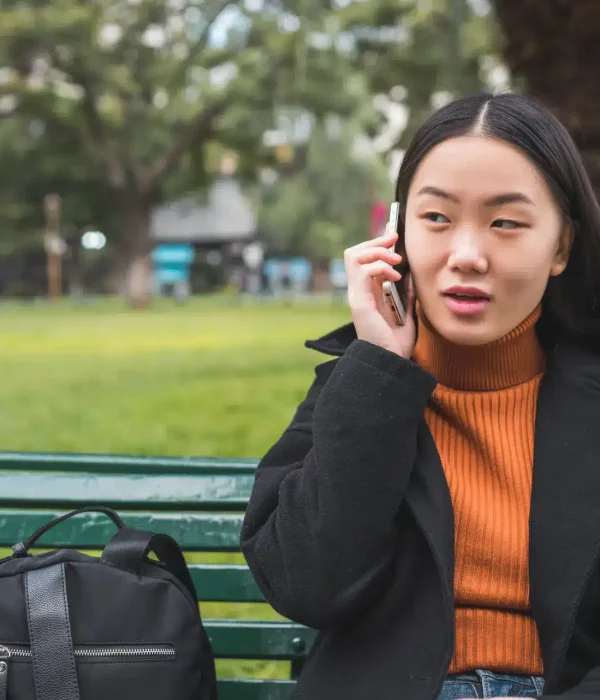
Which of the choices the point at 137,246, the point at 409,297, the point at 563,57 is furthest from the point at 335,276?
the point at 409,297

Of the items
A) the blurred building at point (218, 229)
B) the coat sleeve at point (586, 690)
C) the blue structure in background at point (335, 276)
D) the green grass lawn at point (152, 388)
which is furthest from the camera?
the blue structure in background at point (335, 276)

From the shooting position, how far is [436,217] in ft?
5.03

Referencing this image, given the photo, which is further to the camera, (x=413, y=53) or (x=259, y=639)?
(x=413, y=53)

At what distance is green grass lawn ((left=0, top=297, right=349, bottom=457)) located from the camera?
6.45 metres

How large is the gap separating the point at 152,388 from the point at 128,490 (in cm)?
727

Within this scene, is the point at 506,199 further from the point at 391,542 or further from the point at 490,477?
the point at 391,542

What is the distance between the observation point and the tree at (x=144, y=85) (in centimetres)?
2302

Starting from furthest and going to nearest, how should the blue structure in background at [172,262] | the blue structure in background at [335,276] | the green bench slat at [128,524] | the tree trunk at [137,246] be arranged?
the blue structure in background at [335,276], the blue structure in background at [172,262], the tree trunk at [137,246], the green bench slat at [128,524]

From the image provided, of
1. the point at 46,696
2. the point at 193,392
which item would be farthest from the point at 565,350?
the point at 193,392

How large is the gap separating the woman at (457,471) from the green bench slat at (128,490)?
43 cm

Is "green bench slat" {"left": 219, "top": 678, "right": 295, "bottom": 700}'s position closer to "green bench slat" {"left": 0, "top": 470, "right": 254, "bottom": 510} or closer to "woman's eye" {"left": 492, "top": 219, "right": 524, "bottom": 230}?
"green bench slat" {"left": 0, "top": 470, "right": 254, "bottom": 510}

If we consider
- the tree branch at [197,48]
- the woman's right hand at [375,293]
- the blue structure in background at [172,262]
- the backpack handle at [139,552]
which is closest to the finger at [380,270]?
the woman's right hand at [375,293]

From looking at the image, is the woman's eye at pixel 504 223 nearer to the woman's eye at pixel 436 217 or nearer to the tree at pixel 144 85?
the woman's eye at pixel 436 217

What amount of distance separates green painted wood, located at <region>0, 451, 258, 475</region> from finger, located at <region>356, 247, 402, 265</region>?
66 centimetres
